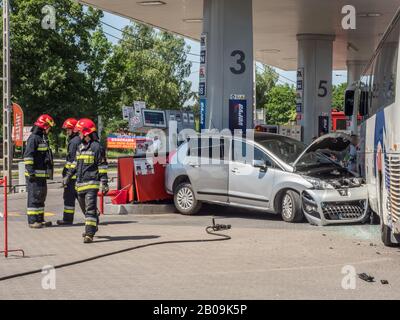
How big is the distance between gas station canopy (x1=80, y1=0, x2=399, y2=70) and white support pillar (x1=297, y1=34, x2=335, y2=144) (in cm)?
58

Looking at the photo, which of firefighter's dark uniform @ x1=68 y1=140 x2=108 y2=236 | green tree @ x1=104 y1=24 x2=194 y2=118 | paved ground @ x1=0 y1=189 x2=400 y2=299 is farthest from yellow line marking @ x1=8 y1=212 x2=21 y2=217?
green tree @ x1=104 y1=24 x2=194 y2=118

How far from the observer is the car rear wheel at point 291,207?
44.4ft

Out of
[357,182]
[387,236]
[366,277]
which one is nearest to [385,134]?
[387,236]

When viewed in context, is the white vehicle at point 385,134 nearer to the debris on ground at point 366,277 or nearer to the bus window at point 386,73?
the bus window at point 386,73

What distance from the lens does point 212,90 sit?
1795 cm

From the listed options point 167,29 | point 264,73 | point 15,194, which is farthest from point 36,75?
point 264,73

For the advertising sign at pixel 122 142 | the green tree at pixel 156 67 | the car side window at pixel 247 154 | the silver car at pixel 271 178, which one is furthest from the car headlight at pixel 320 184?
the green tree at pixel 156 67

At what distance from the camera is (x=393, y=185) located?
925 cm

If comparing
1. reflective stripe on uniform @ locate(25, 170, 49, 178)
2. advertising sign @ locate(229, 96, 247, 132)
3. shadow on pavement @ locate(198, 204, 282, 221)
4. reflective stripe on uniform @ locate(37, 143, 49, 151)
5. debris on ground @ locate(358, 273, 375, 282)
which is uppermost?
advertising sign @ locate(229, 96, 247, 132)

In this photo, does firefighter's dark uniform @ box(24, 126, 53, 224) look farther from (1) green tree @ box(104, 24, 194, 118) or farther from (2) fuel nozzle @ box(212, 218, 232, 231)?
(1) green tree @ box(104, 24, 194, 118)

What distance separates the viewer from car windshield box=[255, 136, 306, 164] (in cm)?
1417

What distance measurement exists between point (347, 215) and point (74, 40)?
35399 millimetres

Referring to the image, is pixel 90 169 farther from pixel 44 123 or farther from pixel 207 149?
pixel 207 149

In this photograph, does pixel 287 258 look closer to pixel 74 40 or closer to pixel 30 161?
pixel 30 161
